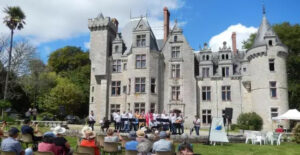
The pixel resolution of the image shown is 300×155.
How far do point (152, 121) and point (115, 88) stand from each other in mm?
12768

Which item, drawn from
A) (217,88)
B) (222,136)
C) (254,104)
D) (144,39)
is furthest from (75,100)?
(222,136)

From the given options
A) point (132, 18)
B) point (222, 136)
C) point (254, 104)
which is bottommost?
point (222, 136)

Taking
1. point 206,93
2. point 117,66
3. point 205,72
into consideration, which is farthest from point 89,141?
point 205,72

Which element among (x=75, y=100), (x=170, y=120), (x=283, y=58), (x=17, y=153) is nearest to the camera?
(x=17, y=153)

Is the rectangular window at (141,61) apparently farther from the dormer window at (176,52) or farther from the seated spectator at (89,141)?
the seated spectator at (89,141)

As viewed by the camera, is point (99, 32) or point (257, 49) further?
point (99, 32)

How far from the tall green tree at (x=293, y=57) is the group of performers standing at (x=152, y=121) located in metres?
19.9

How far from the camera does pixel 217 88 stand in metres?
28.8

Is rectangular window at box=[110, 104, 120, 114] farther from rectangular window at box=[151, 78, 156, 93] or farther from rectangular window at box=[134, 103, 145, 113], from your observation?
rectangular window at box=[151, 78, 156, 93]

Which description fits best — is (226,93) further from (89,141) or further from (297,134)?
(89,141)

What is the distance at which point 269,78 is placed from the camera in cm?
2614

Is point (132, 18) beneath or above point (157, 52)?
above

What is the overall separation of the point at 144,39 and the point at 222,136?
690 inches

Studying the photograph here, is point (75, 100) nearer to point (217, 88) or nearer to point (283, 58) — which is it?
point (217, 88)
